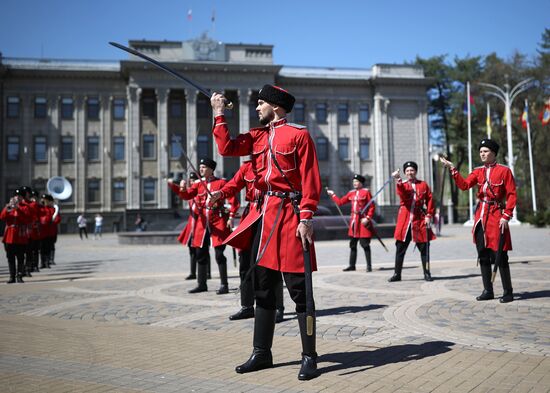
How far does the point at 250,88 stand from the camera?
56.3 m

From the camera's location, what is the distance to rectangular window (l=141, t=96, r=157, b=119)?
5637 centimetres

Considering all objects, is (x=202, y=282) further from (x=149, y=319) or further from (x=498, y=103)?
(x=498, y=103)

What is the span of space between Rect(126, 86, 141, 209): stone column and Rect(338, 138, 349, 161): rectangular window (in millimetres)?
20795

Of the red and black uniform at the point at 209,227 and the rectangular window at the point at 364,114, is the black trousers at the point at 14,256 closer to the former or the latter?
the red and black uniform at the point at 209,227

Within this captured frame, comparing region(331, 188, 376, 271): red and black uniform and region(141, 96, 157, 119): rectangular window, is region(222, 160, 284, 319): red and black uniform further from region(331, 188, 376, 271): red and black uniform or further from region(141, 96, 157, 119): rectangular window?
region(141, 96, 157, 119): rectangular window

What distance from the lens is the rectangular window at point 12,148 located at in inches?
2125

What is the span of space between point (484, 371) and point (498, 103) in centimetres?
5344

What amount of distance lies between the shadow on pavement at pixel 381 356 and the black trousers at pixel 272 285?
613mm

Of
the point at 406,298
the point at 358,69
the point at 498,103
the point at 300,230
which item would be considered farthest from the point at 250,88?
the point at 300,230

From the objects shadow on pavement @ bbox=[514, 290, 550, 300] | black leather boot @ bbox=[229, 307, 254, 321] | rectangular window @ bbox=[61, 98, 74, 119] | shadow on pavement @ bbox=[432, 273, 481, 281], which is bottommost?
shadow on pavement @ bbox=[432, 273, 481, 281]

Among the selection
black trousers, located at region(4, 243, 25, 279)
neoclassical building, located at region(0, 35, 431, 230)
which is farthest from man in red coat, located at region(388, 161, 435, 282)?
neoclassical building, located at region(0, 35, 431, 230)

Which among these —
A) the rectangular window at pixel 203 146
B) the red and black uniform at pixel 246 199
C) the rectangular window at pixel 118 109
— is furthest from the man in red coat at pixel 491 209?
the rectangular window at pixel 118 109

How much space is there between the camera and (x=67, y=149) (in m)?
55.2

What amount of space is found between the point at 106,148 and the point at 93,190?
4.31 metres
